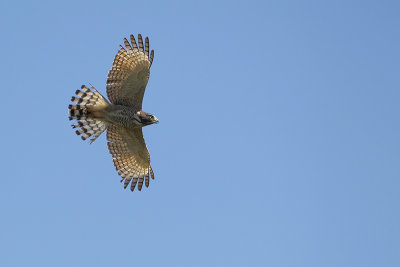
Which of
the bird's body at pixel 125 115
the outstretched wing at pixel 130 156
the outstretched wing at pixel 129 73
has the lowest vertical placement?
the outstretched wing at pixel 130 156

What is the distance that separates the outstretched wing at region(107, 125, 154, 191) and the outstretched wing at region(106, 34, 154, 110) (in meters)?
1.45

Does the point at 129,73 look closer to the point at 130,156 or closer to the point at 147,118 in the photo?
the point at 147,118

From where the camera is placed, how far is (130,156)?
24406 mm

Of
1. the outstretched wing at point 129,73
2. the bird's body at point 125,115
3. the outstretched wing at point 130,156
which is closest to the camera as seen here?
the outstretched wing at point 129,73

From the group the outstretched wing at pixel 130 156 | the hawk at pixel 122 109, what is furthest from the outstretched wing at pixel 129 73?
the outstretched wing at pixel 130 156

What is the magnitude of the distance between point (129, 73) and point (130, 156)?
309cm

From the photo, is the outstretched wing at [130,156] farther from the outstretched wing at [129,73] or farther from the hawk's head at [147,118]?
the outstretched wing at [129,73]

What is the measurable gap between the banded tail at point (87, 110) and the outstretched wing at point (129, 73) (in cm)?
40

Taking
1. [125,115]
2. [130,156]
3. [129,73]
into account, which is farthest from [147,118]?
[130,156]

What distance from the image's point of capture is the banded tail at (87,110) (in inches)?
904

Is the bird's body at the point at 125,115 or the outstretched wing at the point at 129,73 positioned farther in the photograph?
the bird's body at the point at 125,115

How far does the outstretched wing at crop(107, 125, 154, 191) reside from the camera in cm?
2408

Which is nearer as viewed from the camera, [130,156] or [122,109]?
[122,109]

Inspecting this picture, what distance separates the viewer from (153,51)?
22.6 m
